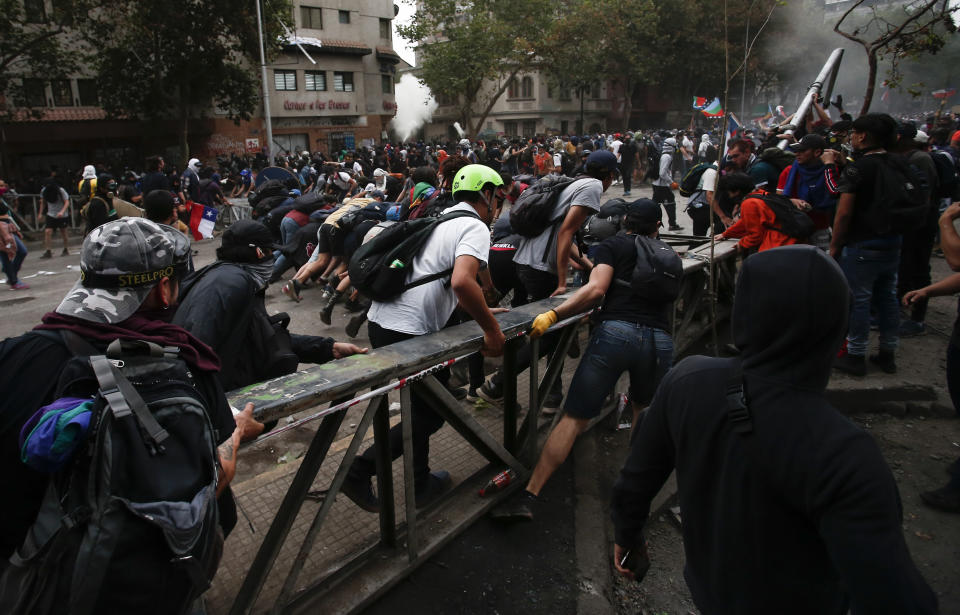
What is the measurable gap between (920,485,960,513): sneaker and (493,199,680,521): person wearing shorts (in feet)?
Answer: 5.42

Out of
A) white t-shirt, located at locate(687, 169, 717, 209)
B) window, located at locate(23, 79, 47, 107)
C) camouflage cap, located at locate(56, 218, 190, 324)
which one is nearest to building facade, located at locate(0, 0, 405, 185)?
window, located at locate(23, 79, 47, 107)

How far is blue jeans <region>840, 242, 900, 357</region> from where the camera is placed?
4.38m

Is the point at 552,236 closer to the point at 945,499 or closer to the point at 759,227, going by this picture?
the point at 759,227

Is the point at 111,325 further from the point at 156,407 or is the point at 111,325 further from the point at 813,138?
the point at 813,138

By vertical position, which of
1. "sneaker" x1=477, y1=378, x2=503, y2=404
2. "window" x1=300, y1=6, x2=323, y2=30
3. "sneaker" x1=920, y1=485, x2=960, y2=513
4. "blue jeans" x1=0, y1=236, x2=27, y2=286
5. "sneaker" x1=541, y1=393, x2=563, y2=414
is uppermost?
"window" x1=300, y1=6, x2=323, y2=30

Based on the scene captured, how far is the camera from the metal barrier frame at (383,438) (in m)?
2.11

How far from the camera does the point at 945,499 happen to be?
317 cm

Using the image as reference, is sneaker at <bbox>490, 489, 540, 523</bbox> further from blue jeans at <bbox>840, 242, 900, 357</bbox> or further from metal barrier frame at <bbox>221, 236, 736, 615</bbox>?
blue jeans at <bbox>840, 242, 900, 357</bbox>

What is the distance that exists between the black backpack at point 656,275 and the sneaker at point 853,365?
7.89ft

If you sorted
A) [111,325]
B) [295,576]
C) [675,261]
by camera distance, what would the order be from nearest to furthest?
[111,325] → [295,576] → [675,261]

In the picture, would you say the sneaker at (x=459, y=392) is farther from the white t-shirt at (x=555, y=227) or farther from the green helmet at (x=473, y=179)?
the green helmet at (x=473, y=179)

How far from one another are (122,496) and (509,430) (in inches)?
92.0

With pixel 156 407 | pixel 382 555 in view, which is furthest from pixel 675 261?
pixel 156 407

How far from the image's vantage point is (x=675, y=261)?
312 centimetres
